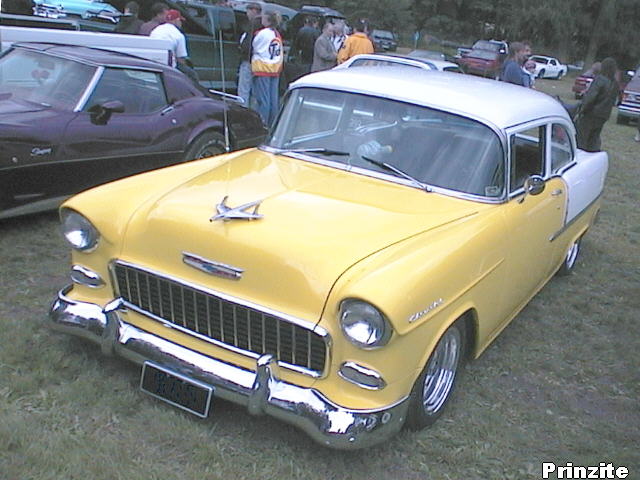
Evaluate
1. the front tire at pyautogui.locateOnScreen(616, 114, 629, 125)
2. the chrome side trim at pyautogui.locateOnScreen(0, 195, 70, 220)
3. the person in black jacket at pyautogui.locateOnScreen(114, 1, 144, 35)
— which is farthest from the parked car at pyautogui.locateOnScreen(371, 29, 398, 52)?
the chrome side trim at pyautogui.locateOnScreen(0, 195, 70, 220)

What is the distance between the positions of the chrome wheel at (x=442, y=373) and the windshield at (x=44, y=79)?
3637mm

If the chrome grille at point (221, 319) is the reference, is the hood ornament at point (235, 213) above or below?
above

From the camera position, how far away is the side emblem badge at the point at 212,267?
289 centimetres

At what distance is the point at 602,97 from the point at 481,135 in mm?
6399

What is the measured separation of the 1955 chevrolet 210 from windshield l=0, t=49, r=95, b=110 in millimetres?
1984

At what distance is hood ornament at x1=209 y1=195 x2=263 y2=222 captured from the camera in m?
3.04

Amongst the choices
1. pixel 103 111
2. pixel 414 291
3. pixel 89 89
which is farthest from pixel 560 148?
pixel 89 89

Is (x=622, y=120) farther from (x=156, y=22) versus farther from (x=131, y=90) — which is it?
(x=131, y=90)

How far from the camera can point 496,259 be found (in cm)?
348

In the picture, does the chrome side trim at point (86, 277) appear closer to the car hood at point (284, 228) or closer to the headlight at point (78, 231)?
the headlight at point (78, 231)

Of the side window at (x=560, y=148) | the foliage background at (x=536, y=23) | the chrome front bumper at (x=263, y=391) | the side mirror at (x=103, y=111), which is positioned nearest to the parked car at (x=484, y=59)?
the foliage background at (x=536, y=23)

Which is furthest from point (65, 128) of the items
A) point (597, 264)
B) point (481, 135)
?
point (597, 264)

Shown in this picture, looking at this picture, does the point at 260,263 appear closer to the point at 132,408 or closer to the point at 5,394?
the point at 132,408

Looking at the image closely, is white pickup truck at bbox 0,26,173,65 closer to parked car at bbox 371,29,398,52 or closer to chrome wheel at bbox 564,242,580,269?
chrome wheel at bbox 564,242,580,269
